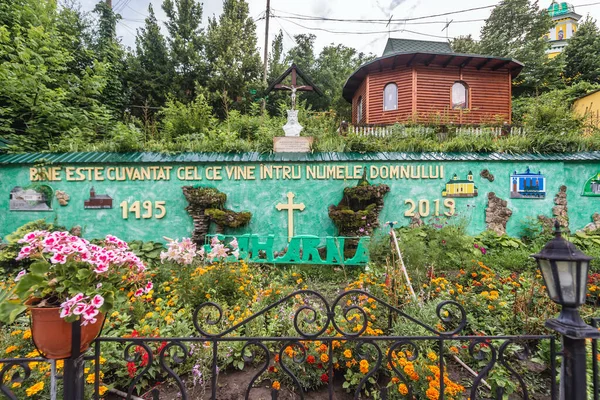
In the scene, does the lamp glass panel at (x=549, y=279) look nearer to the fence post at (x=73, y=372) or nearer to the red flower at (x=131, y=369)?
the fence post at (x=73, y=372)

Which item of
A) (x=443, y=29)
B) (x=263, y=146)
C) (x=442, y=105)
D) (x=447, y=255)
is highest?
(x=443, y=29)

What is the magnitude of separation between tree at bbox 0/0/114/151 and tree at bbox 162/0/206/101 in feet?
19.9

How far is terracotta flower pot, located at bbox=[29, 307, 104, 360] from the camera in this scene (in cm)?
133

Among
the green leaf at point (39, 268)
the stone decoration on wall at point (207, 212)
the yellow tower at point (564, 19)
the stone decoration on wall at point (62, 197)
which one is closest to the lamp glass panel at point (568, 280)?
the green leaf at point (39, 268)

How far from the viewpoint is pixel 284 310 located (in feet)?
10.5

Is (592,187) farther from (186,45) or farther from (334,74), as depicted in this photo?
(334,74)

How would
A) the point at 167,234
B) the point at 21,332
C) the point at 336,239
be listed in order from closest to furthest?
the point at 21,332 → the point at 336,239 → the point at 167,234

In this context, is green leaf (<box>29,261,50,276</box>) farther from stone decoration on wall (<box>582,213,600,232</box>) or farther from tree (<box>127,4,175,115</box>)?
tree (<box>127,4,175,115</box>)

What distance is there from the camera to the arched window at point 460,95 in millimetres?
12508

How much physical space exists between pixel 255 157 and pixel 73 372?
17.1 feet

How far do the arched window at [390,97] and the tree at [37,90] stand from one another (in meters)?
11.5

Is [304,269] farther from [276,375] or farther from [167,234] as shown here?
[167,234]

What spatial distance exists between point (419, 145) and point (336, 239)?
3192mm

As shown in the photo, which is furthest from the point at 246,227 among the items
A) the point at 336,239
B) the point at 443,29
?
the point at 443,29
